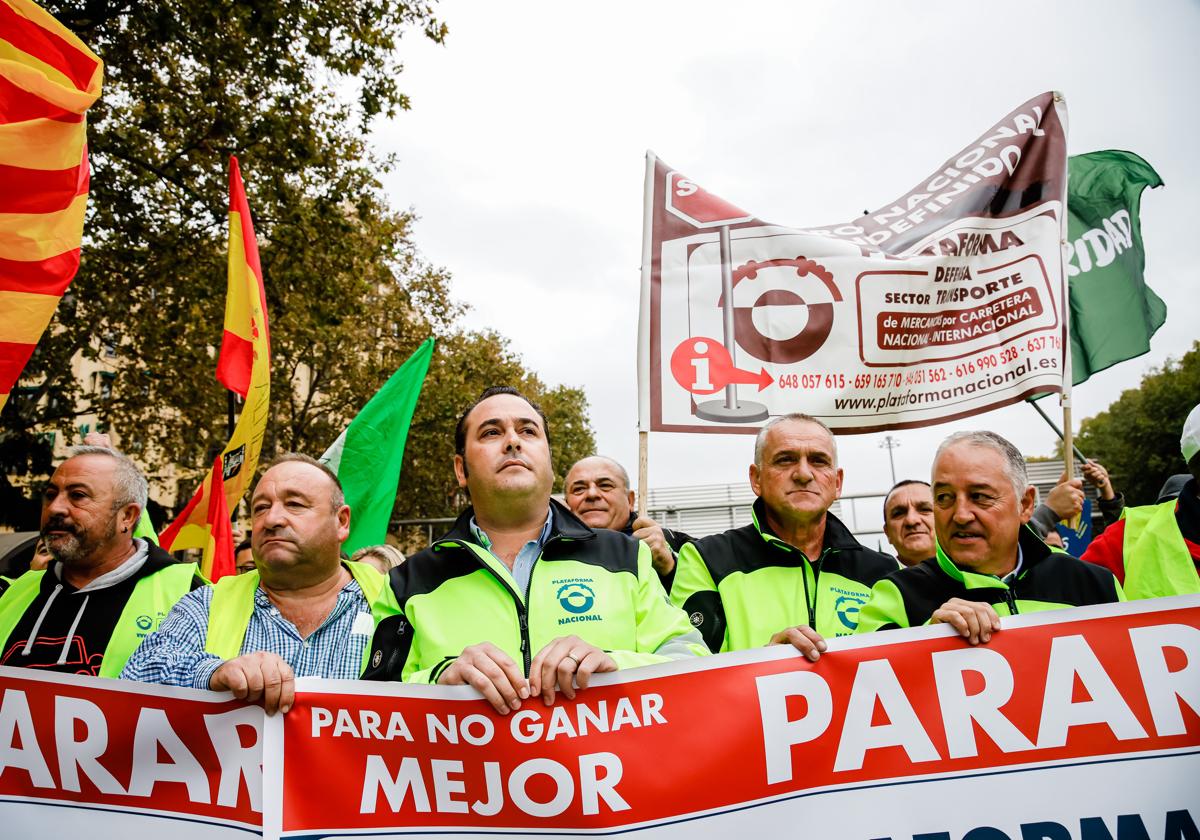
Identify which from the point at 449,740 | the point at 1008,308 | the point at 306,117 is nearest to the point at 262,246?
the point at 306,117

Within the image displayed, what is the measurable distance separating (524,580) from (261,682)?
80 centimetres

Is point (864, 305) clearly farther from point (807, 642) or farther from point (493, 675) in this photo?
point (493, 675)

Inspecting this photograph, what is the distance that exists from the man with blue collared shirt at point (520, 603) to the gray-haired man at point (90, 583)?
52.2 inches

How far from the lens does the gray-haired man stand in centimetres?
323

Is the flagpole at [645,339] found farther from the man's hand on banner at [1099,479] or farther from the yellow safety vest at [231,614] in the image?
the man's hand on banner at [1099,479]

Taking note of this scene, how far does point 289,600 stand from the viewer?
9.91ft

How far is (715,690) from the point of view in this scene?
2.34m

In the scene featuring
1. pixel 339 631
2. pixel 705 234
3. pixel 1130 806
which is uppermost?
A: pixel 705 234

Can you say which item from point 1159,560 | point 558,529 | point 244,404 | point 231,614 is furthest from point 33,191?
point 1159,560

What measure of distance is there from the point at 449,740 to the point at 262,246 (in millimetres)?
11123

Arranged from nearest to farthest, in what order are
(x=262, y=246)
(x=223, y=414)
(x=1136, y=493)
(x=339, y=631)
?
(x=339, y=631) → (x=262, y=246) → (x=223, y=414) → (x=1136, y=493)

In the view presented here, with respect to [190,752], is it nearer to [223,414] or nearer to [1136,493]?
[223,414]

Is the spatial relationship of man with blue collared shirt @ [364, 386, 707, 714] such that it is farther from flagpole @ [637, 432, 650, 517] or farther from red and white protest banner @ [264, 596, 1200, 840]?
flagpole @ [637, 432, 650, 517]

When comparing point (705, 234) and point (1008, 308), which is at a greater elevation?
point (705, 234)
